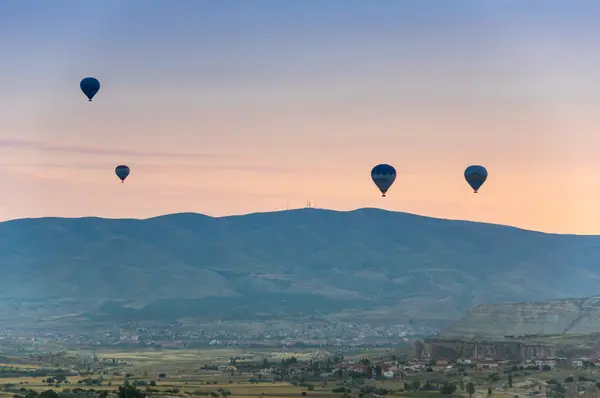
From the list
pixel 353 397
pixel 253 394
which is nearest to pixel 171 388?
pixel 253 394

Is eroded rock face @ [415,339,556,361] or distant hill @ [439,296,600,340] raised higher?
distant hill @ [439,296,600,340]

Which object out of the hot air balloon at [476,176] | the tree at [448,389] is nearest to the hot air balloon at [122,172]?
the hot air balloon at [476,176]

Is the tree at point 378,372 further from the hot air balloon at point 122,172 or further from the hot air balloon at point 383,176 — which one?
the hot air balloon at point 122,172

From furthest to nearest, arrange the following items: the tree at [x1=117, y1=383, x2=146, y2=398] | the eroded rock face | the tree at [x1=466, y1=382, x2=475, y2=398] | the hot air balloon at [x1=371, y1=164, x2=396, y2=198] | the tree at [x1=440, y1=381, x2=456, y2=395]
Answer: the eroded rock face < the hot air balloon at [x1=371, y1=164, x2=396, y2=198] < the tree at [x1=440, y1=381, x2=456, y2=395] < the tree at [x1=466, y1=382, x2=475, y2=398] < the tree at [x1=117, y1=383, x2=146, y2=398]

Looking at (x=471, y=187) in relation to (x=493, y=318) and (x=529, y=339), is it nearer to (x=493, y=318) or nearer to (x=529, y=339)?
(x=529, y=339)

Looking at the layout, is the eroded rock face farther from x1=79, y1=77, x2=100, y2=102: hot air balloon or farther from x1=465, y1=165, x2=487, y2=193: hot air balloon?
x1=79, y1=77, x2=100, y2=102: hot air balloon

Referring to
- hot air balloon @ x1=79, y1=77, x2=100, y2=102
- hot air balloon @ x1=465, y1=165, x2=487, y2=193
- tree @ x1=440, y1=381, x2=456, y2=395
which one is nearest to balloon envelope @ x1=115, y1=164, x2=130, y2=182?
hot air balloon @ x1=79, y1=77, x2=100, y2=102
